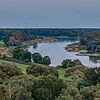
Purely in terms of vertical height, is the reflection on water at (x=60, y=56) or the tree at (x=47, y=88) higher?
the tree at (x=47, y=88)

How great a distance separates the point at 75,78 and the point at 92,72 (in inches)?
84.3

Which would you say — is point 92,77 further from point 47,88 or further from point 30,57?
point 30,57

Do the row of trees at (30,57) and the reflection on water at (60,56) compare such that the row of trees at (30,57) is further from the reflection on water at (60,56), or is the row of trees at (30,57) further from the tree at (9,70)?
the tree at (9,70)

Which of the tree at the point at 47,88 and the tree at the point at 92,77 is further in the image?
the tree at the point at 92,77

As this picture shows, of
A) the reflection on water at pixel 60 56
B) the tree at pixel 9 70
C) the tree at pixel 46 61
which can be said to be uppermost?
the tree at pixel 9 70

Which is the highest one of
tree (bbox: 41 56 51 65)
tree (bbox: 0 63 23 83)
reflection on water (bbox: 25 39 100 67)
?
tree (bbox: 0 63 23 83)

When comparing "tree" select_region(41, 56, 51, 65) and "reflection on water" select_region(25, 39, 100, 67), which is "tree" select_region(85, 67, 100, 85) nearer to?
"tree" select_region(41, 56, 51, 65)

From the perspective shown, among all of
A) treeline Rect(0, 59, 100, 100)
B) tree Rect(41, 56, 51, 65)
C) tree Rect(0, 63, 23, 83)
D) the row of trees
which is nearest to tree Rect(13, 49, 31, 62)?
the row of trees

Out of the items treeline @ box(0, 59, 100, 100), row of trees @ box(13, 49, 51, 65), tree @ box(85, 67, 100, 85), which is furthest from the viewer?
row of trees @ box(13, 49, 51, 65)

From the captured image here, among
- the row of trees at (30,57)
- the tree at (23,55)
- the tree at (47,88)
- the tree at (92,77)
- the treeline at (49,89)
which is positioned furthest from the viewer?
the tree at (23,55)

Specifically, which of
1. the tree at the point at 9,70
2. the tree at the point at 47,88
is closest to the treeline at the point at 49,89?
the tree at the point at 47,88

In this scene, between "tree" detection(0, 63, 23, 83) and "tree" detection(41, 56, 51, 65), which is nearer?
"tree" detection(0, 63, 23, 83)

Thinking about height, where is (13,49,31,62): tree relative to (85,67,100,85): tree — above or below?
below

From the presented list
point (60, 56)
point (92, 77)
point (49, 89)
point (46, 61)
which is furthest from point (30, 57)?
point (49, 89)
